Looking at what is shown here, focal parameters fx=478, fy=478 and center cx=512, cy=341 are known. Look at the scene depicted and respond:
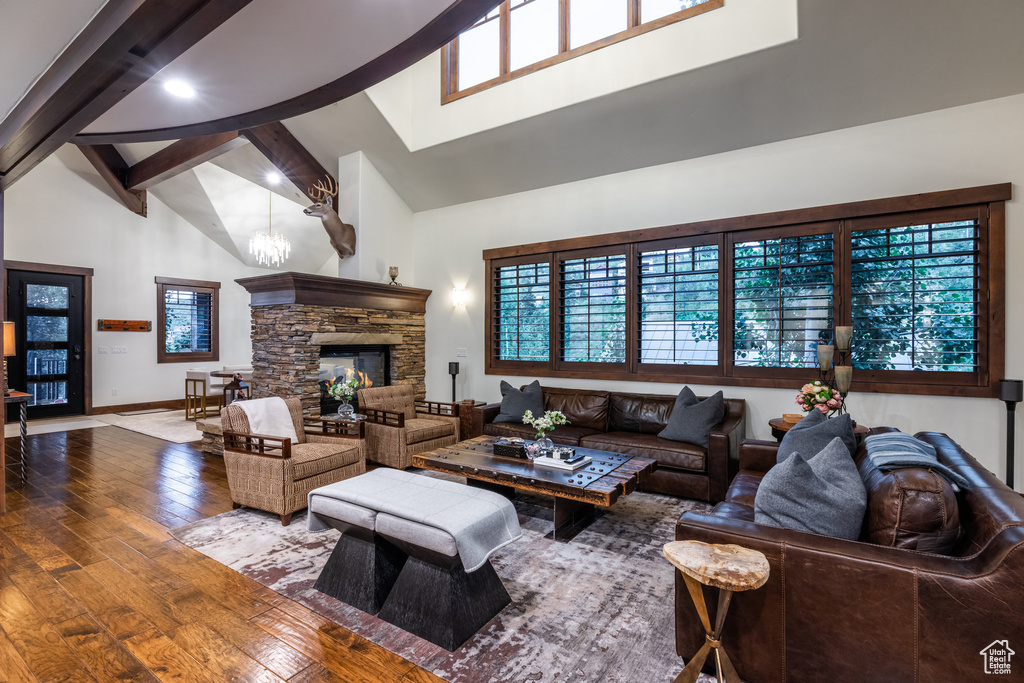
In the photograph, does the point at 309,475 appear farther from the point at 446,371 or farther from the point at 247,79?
the point at 446,371

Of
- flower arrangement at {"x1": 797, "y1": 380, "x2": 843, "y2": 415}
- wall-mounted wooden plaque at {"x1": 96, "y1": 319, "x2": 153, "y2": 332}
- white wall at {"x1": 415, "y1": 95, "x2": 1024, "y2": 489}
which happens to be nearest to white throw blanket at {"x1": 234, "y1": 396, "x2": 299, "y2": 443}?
white wall at {"x1": 415, "y1": 95, "x2": 1024, "y2": 489}

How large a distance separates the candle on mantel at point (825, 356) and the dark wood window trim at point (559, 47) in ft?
9.43

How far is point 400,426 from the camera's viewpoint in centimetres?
471

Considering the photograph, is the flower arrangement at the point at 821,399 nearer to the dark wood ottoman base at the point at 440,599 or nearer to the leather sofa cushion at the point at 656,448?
the leather sofa cushion at the point at 656,448

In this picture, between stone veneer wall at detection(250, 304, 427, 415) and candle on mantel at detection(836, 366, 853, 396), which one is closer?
candle on mantel at detection(836, 366, 853, 396)

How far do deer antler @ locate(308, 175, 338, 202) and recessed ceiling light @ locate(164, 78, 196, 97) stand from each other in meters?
4.16

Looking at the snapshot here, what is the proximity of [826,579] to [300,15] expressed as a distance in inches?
104

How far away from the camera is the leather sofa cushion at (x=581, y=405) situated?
4945 millimetres

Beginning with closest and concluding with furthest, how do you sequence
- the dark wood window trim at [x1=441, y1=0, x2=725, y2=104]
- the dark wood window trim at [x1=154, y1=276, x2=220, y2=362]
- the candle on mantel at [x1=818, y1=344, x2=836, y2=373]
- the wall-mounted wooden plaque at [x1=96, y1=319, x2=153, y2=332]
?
the candle on mantel at [x1=818, y1=344, x2=836, y2=373] < the dark wood window trim at [x1=441, y1=0, x2=725, y2=104] < the wall-mounted wooden plaque at [x1=96, y1=319, x2=153, y2=332] < the dark wood window trim at [x1=154, y1=276, x2=220, y2=362]

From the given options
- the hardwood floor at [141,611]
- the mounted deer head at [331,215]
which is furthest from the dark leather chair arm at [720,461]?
the mounted deer head at [331,215]

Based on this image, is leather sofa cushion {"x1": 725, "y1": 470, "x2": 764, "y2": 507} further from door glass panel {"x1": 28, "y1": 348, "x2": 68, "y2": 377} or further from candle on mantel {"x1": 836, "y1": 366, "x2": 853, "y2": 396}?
door glass panel {"x1": 28, "y1": 348, "x2": 68, "y2": 377}

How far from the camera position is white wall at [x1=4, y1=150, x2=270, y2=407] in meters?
6.99

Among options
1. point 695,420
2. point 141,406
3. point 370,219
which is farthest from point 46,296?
point 695,420

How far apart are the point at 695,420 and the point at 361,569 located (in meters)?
2.99
